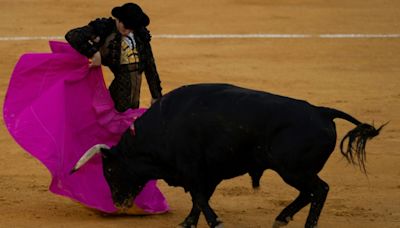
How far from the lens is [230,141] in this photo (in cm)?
806

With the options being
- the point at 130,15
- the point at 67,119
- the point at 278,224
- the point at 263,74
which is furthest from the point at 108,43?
the point at 263,74

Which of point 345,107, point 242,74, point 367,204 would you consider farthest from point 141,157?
point 242,74

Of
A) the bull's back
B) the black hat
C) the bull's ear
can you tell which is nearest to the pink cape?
the bull's ear

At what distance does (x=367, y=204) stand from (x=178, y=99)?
2.13 m

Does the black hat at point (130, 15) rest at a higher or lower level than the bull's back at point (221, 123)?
higher

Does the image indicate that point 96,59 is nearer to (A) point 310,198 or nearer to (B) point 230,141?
(B) point 230,141

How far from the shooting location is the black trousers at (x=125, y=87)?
8.98m

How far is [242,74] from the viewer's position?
563 inches

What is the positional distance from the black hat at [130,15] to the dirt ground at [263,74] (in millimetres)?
1484

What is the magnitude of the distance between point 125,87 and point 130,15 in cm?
61

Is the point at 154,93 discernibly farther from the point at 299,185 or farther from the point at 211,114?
the point at 299,185

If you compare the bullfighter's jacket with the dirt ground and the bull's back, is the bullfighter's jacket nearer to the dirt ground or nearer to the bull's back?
the bull's back

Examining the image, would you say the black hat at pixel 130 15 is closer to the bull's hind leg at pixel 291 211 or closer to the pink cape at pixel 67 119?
the pink cape at pixel 67 119

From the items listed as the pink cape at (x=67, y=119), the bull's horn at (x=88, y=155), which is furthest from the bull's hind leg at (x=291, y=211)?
the bull's horn at (x=88, y=155)
